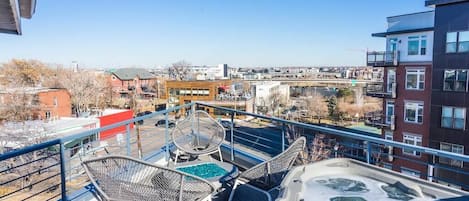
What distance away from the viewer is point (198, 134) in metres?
4.17

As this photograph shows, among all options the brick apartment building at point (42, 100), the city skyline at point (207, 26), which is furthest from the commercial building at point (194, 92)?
the brick apartment building at point (42, 100)

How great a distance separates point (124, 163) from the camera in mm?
1798

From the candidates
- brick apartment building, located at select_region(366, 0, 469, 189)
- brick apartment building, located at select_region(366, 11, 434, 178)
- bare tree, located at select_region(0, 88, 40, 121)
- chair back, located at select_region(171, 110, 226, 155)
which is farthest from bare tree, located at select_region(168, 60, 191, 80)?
chair back, located at select_region(171, 110, 226, 155)

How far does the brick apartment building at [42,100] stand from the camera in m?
17.3

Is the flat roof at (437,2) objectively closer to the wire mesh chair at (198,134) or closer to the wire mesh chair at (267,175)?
the wire mesh chair at (198,134)

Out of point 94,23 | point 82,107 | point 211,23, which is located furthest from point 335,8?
point 82,107

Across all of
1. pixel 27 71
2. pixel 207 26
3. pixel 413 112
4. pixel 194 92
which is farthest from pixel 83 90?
pixel 413 112

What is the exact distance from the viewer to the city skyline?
1633cm

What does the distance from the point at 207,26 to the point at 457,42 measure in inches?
705

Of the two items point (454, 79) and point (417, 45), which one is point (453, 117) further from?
point (417, 45)

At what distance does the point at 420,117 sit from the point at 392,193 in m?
11.6

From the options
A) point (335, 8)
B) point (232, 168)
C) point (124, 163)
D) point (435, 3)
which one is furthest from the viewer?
point (335, 8)

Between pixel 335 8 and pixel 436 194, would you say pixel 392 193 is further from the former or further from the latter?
pixel 335 8

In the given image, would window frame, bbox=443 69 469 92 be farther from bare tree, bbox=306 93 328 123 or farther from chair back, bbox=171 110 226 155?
bare tree, bbox=306 93 328 123
